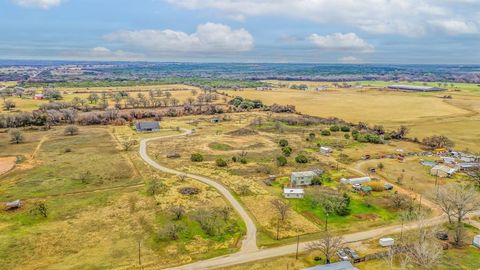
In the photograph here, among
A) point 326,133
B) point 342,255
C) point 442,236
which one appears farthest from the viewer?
point 326,133

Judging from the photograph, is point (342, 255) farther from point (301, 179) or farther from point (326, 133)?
point (326, 133)

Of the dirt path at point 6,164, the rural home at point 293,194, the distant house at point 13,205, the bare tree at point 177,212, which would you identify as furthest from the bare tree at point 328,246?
the dirt path at point 6,164

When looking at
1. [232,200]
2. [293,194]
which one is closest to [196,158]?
[232,200]

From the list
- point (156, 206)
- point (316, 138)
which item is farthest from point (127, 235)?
point (316, 138)

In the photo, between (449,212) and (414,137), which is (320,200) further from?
(414,137)

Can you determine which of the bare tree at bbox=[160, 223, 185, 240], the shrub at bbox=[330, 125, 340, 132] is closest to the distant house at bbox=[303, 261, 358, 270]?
the bare tree at bbox=[160, 223, 185, 240]

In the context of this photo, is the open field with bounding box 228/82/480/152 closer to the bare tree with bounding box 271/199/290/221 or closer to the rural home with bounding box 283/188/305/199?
the rural home with bounding box 283/188/305/199

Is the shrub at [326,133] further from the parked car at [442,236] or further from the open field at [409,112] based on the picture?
the parked car at [442,236]
